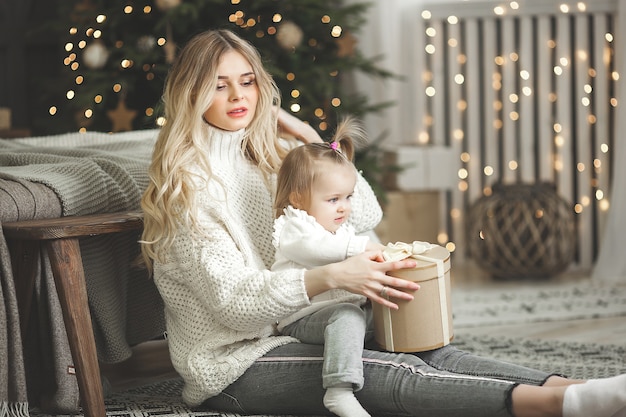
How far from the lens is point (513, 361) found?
251 centimetres

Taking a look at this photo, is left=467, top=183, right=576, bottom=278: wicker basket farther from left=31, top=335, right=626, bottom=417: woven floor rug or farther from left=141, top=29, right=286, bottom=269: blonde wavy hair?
left=141, top=29, right=286, bottom=269: blonde wavy hair

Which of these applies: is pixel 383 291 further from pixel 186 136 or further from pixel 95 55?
pixel 95 55

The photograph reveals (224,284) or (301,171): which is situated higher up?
(301,171)

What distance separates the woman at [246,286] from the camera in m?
1.71

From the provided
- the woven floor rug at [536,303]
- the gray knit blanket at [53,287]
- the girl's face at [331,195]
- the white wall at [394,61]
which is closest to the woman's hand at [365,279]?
the girl's face at [331,195]

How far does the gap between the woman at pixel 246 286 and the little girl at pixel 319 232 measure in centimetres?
5

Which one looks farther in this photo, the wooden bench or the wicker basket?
the wicker basket

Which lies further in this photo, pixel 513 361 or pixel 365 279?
pixel 513 361

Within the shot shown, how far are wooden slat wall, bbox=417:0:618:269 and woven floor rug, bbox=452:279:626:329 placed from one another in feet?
1.69

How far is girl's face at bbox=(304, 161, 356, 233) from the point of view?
1835 millimetres

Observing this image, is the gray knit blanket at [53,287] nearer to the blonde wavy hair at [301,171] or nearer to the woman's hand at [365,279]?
the blonde wavy hair at [301,171]

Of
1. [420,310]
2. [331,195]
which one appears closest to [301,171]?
[331,195]

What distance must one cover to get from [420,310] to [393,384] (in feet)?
0.48

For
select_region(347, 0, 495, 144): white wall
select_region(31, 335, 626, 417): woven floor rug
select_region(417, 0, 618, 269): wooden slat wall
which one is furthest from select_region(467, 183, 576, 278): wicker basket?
select_region(31, 335, 626, 417): woven floor rug
